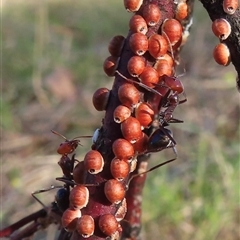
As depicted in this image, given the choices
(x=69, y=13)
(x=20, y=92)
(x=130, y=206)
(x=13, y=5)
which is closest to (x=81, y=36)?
(x=69, y=13)

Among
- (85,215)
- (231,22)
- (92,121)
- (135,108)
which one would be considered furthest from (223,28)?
(92,121)

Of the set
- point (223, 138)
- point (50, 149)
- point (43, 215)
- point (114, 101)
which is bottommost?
point (50, 149)

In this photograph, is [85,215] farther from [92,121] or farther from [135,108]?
[92,121]

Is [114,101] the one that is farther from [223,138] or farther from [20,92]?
[20,92]

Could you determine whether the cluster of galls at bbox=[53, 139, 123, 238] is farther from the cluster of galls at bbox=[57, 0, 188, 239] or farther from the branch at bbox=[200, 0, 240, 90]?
the branch at bbox=[200, 0, 240, 90]

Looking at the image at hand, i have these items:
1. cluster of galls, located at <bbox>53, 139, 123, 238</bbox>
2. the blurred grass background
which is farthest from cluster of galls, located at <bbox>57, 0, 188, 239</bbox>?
the blurred grass background
